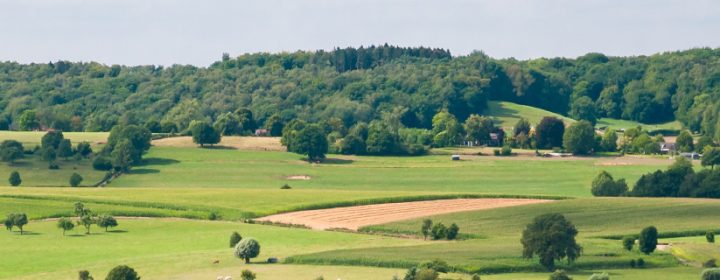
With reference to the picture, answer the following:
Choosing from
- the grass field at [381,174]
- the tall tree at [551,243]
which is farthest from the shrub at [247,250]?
the grass field at [381,174]

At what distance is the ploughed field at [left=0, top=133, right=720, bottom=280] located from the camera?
104m

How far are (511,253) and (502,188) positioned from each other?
6127cm

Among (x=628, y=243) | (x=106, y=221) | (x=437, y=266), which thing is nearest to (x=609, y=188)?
(x=628, y=243)

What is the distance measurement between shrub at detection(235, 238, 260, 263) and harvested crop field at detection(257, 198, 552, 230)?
2133 cm

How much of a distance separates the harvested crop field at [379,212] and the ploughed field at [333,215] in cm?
29

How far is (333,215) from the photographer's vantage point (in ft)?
449

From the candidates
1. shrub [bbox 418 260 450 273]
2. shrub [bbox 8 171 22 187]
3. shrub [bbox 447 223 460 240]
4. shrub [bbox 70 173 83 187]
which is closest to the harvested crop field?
shrub [bbox 447 223 460 240]

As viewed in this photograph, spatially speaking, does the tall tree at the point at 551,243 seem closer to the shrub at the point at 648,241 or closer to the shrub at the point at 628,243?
the shrub at the point at 648,241

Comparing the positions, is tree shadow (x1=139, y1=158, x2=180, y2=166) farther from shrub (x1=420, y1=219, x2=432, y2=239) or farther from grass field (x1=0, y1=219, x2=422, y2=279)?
shrub (x1=420, y1=219, x2=432, y2=239)

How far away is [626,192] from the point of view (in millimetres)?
156875

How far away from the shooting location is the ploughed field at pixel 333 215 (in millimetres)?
104312

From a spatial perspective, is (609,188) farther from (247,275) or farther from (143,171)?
(247,275)

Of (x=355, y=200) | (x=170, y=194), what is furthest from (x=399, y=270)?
(x=170, y=194)

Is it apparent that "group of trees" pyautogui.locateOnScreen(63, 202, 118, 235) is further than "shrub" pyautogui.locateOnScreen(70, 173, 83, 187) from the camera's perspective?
No
